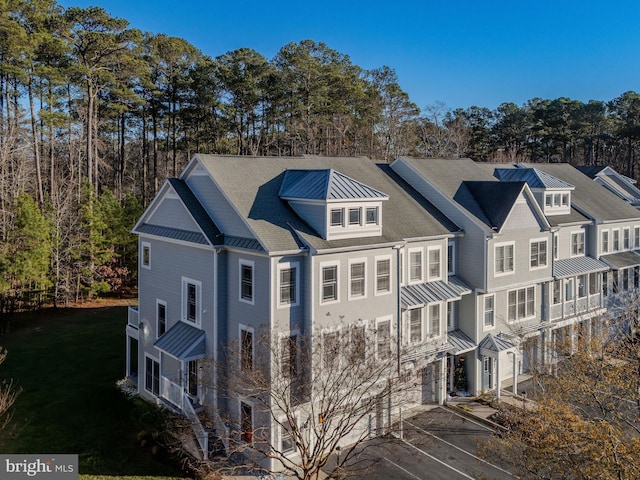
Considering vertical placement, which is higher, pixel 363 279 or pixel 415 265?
pixel 415 265

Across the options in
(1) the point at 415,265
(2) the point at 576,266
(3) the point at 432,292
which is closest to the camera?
(3) the point at 432,292

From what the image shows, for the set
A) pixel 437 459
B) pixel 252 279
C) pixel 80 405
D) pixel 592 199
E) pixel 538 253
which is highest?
pixel 592 199

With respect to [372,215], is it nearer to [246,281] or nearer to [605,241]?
[246,281]

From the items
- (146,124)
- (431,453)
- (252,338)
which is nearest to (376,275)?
(252,338)

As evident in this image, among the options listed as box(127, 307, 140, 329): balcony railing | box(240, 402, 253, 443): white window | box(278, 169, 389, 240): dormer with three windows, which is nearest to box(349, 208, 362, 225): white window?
box(278, 169, 389, 240): dormer with three windows

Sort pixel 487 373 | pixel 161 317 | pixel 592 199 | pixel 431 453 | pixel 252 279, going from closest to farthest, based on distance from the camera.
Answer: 1. pixel 252 279
2. pixel 431 453
3. pixel 161 317
4. pixel 487 373
5. pixel 592 199

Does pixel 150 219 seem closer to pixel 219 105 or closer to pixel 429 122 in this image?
pixel 219 105

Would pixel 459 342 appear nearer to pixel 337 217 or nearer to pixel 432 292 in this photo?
pixel 432 292

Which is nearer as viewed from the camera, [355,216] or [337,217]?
[337,217]

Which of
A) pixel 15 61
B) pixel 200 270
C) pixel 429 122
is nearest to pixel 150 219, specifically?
pixel 200 270
